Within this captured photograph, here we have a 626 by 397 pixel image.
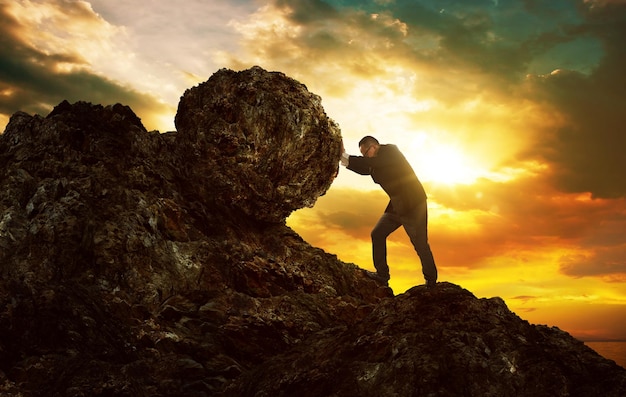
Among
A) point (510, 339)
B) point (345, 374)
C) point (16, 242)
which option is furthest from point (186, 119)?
point (510, 339)

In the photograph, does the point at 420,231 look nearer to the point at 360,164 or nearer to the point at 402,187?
the point at 402,187

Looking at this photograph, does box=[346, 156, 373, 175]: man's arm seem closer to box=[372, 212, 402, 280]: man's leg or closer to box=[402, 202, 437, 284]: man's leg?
box=[372, 212, 402, 280]: man's leg

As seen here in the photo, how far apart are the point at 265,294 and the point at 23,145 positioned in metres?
10.3

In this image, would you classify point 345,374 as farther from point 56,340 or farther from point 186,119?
point 186,119

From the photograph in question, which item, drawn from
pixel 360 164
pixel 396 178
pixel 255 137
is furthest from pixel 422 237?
pixel 255 137

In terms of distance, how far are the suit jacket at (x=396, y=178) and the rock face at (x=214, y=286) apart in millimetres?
3249

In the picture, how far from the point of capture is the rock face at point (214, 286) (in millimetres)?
8766

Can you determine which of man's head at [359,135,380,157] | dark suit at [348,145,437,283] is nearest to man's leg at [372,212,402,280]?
dark suit at [348,145,437,283]

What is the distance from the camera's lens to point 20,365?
935 cm

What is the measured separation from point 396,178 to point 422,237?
1890mm

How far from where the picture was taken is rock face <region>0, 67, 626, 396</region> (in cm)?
877

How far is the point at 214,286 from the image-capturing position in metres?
14.5

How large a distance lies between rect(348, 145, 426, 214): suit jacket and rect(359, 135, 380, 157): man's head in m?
0.18

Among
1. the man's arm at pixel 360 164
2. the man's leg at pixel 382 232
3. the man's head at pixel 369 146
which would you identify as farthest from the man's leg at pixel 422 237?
the man's head at pixel 369 146
